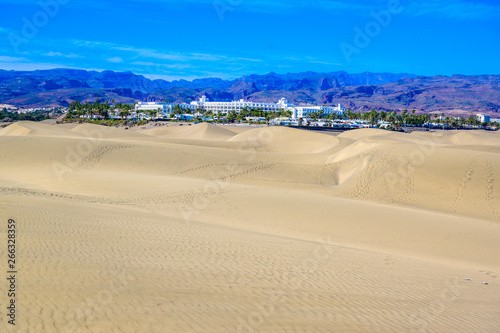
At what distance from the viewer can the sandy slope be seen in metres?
6.15

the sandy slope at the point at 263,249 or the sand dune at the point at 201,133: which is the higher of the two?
the sand dune at the point at 201,133

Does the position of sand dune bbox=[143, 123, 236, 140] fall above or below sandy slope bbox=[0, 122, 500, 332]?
above

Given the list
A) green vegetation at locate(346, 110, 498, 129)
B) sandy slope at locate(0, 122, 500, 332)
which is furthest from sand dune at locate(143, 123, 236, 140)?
green vegetation at locate(346, 110, 498, 129)

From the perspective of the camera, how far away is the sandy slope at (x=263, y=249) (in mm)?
6148

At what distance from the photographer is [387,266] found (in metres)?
10.5

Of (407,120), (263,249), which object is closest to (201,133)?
(263,249)

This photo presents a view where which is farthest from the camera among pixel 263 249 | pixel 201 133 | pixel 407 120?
pixel 407 120

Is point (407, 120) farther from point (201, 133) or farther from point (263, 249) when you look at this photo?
point (263, 249)

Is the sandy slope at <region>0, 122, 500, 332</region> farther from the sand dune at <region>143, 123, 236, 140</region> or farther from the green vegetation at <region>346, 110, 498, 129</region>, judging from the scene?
the green vegetation at <region>346, 110, 498, 129</region>

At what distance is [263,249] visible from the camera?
35.2 feet

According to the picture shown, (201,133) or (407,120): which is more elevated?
(407,120)

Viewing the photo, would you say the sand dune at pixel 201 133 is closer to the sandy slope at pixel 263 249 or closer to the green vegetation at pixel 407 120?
the sandy slope at pixel 263 249

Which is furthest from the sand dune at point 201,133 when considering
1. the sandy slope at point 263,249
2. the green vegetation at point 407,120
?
the green vegetation at point 407,120

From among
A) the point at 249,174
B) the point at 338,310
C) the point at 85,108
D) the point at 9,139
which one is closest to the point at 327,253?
the point at 338,310
